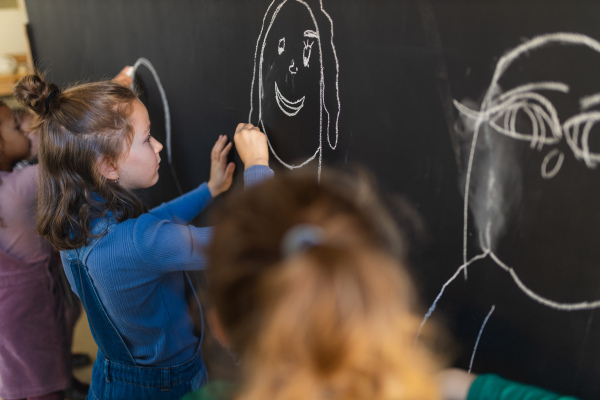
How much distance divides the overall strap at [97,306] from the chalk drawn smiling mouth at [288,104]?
16.6 inches

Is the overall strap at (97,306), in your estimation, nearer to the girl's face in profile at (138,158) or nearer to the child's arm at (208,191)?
the girl's face in profile at (138,158)

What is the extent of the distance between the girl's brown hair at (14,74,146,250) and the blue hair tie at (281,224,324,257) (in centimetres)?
59

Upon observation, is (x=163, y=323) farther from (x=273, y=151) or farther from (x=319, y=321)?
(x=319, y=321)

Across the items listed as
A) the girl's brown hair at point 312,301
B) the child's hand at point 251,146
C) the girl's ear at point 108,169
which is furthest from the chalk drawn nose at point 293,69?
the girl's brown hair at point 312,301

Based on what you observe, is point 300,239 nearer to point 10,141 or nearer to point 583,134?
point 583,134

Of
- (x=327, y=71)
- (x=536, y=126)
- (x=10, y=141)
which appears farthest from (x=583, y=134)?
(x=10, y=141)

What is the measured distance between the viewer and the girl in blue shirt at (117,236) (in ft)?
3.03

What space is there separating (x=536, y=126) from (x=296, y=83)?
1.72ft

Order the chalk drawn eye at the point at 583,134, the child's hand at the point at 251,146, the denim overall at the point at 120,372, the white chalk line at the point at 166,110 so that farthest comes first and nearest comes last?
1. the white chalk line at the point at 166,110
2. the child's hand at the point at 251,146
3. the denim overall at the point at 120,372
4. the chalk drawn eye at the point at 583,134

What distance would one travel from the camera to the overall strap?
3.12ft

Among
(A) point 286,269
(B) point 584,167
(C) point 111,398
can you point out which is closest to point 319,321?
(A) point 286,269

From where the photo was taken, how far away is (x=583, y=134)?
591 mm

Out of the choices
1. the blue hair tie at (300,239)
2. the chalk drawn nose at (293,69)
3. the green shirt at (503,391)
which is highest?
the chalk drawn nose at (293,69)

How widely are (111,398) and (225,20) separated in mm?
877
